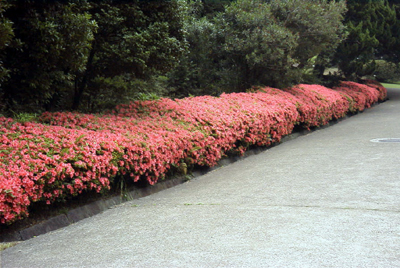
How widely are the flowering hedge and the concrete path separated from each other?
0.50m

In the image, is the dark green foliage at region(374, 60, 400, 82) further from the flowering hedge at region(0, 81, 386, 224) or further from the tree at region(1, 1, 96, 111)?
the tree at region(1, 1, 96, 111)

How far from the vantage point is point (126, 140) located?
22.5ft

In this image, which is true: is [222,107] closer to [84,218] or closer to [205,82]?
[84,218]

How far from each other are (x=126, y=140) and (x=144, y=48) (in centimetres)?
324

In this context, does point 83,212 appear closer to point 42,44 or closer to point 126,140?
point 126,140

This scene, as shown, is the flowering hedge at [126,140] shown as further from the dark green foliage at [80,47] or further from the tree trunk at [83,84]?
the tree trunk at [83,84]

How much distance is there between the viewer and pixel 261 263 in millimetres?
3791

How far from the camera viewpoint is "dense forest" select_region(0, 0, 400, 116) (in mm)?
7887

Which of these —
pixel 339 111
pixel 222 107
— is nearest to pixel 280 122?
pixel 222 107

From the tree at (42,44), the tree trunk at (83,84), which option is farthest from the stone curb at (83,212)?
the tree trunk at (83,84)

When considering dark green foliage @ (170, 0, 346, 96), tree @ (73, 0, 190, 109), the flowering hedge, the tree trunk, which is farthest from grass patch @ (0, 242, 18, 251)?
dark green foliage @ (170, 0, 346, 96)

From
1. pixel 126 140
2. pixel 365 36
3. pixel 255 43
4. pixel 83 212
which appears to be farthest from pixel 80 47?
pixel 365 36

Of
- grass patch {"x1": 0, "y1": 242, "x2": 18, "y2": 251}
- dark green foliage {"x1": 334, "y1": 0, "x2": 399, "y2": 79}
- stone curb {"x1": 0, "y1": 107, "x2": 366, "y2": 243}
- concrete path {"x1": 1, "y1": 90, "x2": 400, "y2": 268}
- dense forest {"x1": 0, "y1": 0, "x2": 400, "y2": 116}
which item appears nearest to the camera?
concrete path {"x1": 1, "y1": 90, "x2": 400, "y2": 268}

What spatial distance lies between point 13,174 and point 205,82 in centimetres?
1334
